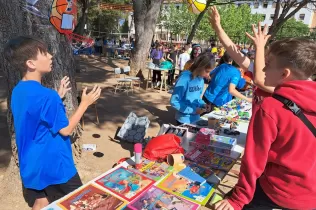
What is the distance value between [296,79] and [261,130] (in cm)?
34

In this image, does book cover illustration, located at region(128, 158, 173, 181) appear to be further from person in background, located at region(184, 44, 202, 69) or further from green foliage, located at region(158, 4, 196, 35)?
green foliage, located at region(158, 4, 196, 35)

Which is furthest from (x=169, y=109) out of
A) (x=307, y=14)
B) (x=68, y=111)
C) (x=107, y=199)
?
(x=307, y=14)

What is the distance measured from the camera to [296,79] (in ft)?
4.31

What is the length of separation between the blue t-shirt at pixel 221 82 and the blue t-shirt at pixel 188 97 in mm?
578

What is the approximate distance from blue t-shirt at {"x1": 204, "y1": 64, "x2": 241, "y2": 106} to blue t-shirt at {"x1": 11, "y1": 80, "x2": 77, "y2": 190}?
9.35 feet

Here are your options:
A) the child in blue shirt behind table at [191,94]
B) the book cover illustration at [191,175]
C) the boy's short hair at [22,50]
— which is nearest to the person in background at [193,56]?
the child in blue shirt behind table at [191,94]

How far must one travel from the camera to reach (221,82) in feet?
13.9

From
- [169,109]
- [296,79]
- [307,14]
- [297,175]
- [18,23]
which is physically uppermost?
[307,14]

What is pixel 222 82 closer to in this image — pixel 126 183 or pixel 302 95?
pixel 126 183

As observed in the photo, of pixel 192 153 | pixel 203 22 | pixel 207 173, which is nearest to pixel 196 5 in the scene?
pixel 192 153

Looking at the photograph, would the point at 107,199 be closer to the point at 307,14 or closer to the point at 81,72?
the point at 81,72

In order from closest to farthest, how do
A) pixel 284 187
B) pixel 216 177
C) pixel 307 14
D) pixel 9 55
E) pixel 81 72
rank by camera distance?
pixel 284 187
pixel 9 55
pixel 216 177
pixel 81 72
pixel 307 14

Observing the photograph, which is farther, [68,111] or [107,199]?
[68,111]

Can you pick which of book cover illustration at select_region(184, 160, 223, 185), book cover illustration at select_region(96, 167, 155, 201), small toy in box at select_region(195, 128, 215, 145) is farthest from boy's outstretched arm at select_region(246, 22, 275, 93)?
book cover illustration at select_region(96, 167, 155, 201)
